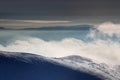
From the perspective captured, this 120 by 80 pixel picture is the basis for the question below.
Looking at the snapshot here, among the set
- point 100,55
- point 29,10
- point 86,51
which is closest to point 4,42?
point 29,10

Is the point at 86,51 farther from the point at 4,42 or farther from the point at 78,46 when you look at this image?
the point at 4,42

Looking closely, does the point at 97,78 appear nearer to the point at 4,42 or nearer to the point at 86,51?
the point at 86,51

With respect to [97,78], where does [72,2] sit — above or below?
above

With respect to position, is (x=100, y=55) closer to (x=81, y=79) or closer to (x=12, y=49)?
(x=81, y=79)

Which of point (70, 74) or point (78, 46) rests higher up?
point (78, 46)

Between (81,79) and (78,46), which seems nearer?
(78,46)

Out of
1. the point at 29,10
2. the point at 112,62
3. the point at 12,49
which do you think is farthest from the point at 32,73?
the point at 112,62

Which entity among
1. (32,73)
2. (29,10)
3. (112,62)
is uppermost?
(29,10)

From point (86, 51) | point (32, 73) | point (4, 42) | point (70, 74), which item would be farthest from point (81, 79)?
point (4, 42)
